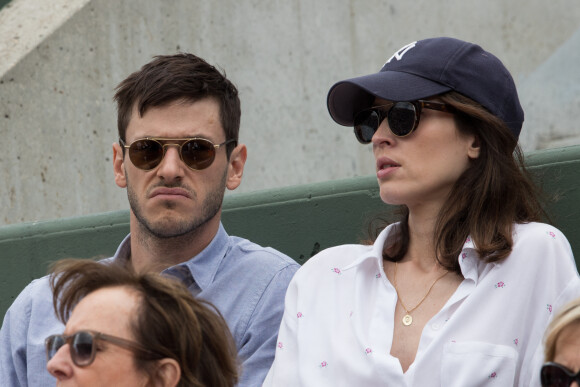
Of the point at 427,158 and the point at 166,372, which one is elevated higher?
the point at 427,158

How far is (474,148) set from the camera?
2727mm

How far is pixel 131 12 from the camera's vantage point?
5469 millimetres

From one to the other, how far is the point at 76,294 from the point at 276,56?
3510mm

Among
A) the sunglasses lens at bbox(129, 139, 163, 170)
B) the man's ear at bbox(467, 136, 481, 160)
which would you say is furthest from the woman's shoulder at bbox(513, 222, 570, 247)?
the sunglasses lens at bbox(129, 139, 163, 170)

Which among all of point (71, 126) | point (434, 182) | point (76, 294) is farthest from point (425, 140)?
point (71, 126)

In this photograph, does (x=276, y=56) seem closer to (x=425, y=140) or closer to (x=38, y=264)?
(x=38, y=264)

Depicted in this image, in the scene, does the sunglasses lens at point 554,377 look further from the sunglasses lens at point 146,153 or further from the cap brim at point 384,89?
the sunglasses lens at point 146,153

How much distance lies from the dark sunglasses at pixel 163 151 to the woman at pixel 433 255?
54cm

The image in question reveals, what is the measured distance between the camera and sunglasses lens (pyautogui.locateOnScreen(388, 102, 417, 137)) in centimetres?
270

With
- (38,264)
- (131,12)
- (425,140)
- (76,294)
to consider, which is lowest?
(38,264)

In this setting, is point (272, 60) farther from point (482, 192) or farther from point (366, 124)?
point (482, 192)

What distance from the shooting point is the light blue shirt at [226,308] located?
2990 millimetres

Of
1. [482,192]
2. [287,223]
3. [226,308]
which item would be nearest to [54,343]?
[226,308]

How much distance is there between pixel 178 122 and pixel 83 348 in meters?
1.25
